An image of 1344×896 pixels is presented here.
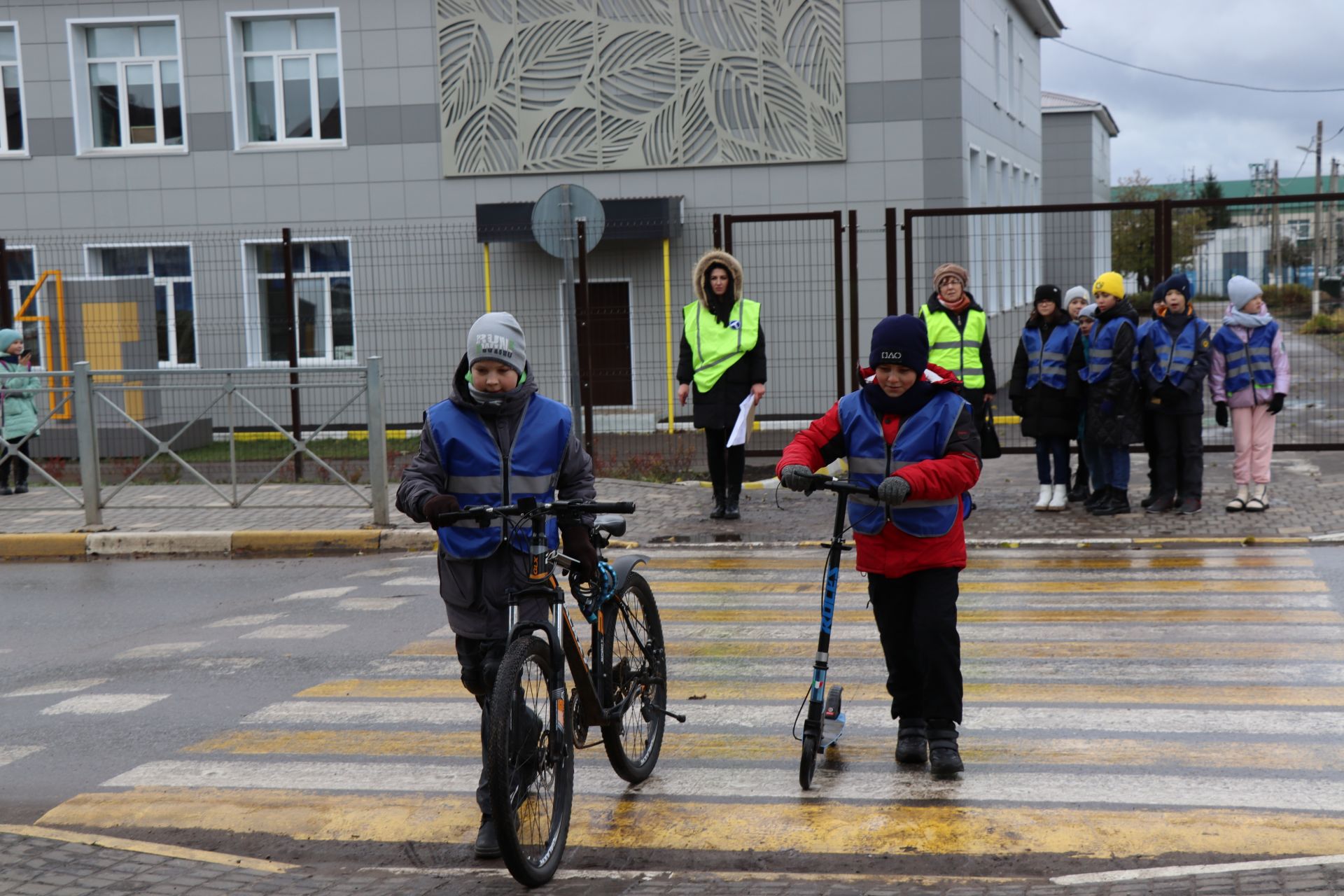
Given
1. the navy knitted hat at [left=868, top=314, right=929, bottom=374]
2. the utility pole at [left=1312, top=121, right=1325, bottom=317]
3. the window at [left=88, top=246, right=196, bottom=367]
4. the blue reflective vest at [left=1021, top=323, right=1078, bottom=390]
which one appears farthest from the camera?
the window at [left=88, top=246, right=196, bottom=367]

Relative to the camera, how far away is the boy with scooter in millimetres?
5637

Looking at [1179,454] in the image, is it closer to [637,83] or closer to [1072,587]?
[1072,587]

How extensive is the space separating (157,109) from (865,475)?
2069 centimetres

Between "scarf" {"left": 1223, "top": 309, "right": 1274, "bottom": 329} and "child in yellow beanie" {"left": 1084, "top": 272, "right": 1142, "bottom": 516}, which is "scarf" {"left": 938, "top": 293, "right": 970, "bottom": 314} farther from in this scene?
"scarf" {"left": 1223, "top": 309, "right": 1274, "bottom": 329}

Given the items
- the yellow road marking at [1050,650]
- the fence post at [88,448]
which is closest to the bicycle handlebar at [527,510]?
the yellow road marking at [1050,650]

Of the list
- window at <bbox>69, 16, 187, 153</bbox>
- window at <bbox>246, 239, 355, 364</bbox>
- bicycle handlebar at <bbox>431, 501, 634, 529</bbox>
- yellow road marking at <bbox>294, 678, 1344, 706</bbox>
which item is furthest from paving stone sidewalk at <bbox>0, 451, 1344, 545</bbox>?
window at <bbox>69, 16, 187, 153</bbox>

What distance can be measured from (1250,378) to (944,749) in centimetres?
755

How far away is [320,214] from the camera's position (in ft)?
75.9

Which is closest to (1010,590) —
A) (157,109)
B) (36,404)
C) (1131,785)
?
(1131,785)

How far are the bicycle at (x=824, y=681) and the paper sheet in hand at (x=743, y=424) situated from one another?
6.63 metres

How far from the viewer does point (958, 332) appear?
1215 centimetres

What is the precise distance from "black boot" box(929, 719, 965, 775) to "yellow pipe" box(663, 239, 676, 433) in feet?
35.9

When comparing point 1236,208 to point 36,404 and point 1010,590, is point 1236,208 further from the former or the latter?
point 36,404

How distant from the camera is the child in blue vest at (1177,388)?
1195 cm
